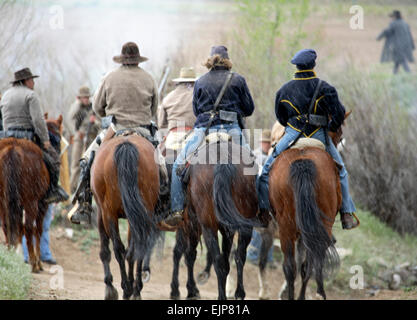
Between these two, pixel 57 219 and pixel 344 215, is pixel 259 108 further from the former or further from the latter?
pixel 344 215

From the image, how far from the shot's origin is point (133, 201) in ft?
29.2

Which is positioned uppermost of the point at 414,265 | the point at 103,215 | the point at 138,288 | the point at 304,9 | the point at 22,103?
the point at 304,9

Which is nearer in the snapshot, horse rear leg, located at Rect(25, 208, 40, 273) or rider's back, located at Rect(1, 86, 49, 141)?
rider's back, located at Rect(1, 86, 49, 141)

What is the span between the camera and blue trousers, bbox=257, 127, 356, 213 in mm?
8953

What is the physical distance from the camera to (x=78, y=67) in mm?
23453

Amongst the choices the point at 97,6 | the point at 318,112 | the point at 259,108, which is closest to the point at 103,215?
the point at 318,112

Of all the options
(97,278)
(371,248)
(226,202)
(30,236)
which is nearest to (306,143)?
(226,202)

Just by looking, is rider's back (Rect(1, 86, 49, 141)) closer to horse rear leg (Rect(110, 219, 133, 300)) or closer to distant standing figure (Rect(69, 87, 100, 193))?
horse rear leg (Rect(110, 219, 133, 300))

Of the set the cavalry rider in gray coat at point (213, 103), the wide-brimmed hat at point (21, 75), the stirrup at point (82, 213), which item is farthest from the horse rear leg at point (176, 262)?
the wide-brimmed hat at point (21, 75)

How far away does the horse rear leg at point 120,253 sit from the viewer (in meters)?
9.27

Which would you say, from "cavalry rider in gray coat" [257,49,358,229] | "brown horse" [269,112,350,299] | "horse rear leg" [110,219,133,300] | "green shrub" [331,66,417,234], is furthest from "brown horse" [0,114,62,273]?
"green shrub" [331,66,417,234]

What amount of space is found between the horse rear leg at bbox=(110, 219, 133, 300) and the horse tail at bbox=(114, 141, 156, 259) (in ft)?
1.31

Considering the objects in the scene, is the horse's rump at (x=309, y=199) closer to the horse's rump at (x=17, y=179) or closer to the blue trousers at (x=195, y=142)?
the blue trousers at (x=195, y=142)
